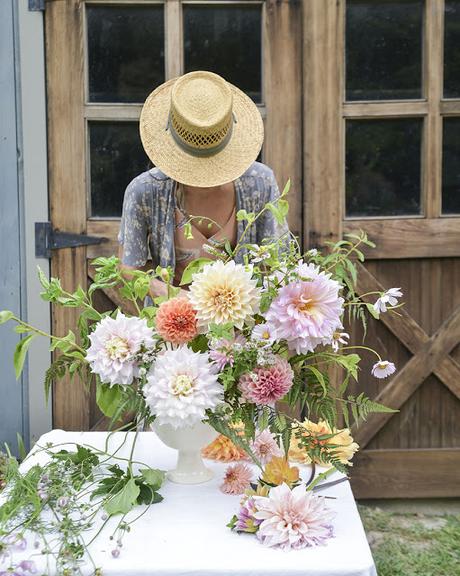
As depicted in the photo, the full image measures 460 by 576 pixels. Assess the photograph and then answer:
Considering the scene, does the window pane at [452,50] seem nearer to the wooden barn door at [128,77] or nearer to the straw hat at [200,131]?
the wooden barn door at [128,77]

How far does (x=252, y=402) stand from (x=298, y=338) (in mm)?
156

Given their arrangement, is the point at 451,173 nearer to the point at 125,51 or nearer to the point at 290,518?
the point at 125,51

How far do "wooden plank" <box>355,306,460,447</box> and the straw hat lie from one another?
149 centimetres

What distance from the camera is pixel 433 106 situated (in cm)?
339

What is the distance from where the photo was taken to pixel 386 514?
3.50m

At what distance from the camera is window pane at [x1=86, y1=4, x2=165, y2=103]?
131 inches

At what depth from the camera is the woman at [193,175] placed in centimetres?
219

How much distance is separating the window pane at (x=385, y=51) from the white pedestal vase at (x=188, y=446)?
81.6 inches

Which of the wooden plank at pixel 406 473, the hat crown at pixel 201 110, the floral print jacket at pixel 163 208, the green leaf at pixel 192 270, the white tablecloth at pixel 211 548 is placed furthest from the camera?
the wooden plank at pixel 406 473

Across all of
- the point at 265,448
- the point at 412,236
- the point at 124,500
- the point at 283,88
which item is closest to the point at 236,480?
the point at 265,448

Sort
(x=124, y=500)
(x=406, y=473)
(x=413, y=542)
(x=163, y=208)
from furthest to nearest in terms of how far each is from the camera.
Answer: (x=406, y=473) < (x=413, y=542) < (x=163, y=208) < (x=124, y=500)

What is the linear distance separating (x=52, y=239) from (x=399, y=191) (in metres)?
1.43

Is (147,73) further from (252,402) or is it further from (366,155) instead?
(252,402)

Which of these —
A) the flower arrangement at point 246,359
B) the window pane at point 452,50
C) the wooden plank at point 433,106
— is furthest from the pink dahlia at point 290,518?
the window pane at point 452,50
